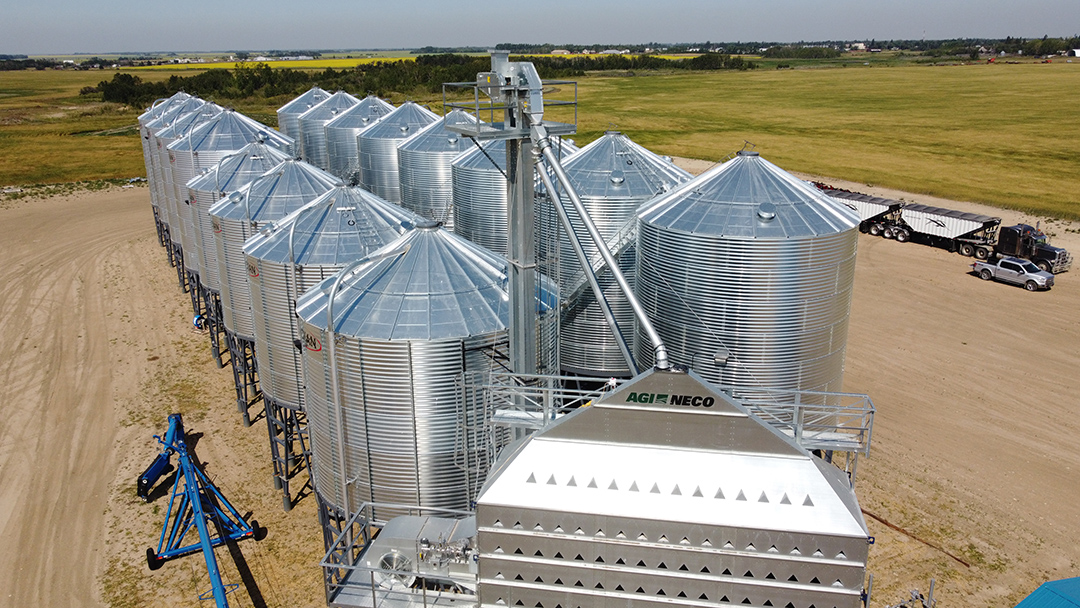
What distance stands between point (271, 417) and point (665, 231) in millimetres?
13316

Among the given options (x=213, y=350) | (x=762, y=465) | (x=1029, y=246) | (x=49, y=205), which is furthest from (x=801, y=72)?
(x=762, y=465)

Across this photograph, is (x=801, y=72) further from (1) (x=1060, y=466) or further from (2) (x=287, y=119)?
(1) (x=1060, y=466)

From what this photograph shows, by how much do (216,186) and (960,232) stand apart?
42.0m

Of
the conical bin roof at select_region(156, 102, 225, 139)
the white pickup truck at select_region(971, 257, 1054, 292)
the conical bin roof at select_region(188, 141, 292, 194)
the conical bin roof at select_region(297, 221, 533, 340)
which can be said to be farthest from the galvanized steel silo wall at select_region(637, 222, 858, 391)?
the conical bin roof at select_region(156, 102, 225, 139)

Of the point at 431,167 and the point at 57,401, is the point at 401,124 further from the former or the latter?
the point at 57,401

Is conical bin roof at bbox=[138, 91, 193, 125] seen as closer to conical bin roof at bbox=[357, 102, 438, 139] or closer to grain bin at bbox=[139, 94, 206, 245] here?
grain bin at bbox=[139, 94, 206, 245]

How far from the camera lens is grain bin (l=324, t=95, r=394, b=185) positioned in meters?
42.0

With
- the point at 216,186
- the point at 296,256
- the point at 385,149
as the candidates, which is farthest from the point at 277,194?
the point at 385,149

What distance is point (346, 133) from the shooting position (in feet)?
138

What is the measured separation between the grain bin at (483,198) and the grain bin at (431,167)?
409 cm

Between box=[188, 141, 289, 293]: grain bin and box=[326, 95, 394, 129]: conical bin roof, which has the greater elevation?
box=[326, 95, 394, 129]: conical bin roof

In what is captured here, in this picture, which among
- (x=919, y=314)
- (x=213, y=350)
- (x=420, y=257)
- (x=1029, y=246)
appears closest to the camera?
(x=420, y=257)

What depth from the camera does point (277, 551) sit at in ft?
67.2

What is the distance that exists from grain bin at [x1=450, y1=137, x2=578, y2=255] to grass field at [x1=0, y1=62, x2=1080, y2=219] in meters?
46.9
